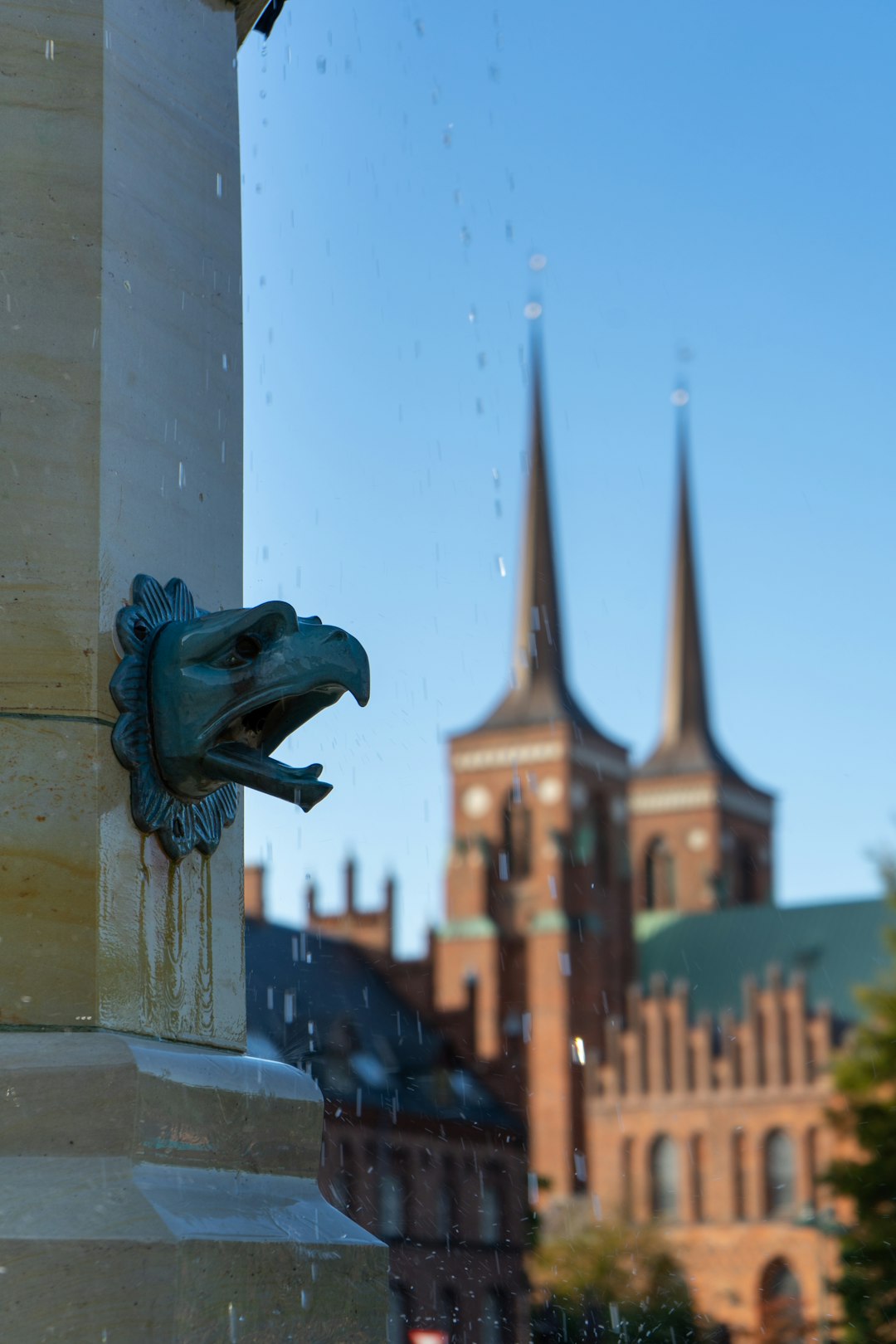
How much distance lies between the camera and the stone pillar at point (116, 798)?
198 cm

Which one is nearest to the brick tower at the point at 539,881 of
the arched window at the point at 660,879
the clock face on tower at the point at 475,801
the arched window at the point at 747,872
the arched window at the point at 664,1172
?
the clock face on tower at the point at 475,801

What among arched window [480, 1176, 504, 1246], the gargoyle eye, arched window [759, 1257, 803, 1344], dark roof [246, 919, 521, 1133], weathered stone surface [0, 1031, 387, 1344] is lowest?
arched window [759, 1257, 803, 1344]

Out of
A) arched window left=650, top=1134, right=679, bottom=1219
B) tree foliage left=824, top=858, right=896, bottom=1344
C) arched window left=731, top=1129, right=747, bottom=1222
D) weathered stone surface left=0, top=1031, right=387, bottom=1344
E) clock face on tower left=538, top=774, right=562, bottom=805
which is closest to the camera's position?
weathered stone surface left=0, top=1031, right=387, bottom=1344

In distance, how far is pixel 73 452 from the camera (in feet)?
7.49

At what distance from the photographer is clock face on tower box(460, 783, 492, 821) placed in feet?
239

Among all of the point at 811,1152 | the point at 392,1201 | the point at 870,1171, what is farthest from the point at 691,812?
the point at 870,1171

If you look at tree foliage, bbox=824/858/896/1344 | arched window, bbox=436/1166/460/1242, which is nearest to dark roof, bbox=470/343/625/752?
arched window, bbox=436/1166/460/1242

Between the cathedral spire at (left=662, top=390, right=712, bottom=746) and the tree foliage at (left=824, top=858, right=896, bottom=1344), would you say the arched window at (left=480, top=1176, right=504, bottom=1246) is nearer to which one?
the tree foliage at (left=824, top=858, right=896, bottom=1344)

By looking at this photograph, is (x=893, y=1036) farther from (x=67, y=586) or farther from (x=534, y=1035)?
(x=534, y=1035)

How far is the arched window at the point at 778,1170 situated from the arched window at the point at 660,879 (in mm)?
25523

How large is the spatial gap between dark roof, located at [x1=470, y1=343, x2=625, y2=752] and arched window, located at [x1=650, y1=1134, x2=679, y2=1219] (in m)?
16.2

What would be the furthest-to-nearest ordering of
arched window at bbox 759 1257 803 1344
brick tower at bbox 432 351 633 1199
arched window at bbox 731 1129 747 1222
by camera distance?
brick tower at bbox 432 351 633 1199 < arched window at bbox 731 1129 747 1222 < arched window at bbox 759 1257 803 1344

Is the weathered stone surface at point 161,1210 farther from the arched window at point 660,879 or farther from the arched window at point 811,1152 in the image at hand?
the arched window at point 660,879

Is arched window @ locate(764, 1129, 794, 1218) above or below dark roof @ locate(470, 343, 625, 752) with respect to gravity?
below
